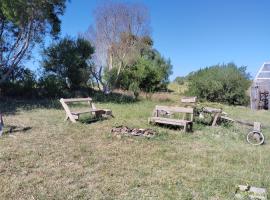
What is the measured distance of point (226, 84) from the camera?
22.1m

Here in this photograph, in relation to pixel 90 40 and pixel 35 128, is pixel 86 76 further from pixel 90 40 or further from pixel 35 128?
pixel 35 128

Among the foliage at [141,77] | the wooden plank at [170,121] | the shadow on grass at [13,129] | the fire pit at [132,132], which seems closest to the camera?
the shadow on grass at [13,129]

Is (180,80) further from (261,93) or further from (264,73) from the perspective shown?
(261,93)

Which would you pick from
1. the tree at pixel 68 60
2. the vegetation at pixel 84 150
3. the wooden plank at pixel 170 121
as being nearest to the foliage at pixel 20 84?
the vegetation at pixel 84 150

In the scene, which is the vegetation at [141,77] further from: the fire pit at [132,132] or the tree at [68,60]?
the fire pit at [132,132]

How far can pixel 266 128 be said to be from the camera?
1095 cm

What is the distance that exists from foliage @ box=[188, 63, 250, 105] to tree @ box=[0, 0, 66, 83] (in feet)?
35.0

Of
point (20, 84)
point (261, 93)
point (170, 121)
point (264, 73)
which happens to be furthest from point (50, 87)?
point (264, 73)

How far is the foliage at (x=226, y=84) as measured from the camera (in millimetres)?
21938

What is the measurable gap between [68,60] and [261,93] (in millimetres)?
11850

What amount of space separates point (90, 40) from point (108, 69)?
7.62 ft

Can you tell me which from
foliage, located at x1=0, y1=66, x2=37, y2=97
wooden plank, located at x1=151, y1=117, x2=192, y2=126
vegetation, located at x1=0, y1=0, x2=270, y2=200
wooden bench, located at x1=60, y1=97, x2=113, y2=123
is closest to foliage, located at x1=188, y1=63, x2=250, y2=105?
vegetation, located at x1=0, y1=0, x2=270, y2=200

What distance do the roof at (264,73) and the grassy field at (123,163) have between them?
1212 cm

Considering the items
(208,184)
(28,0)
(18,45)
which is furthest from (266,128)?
(18,45)
